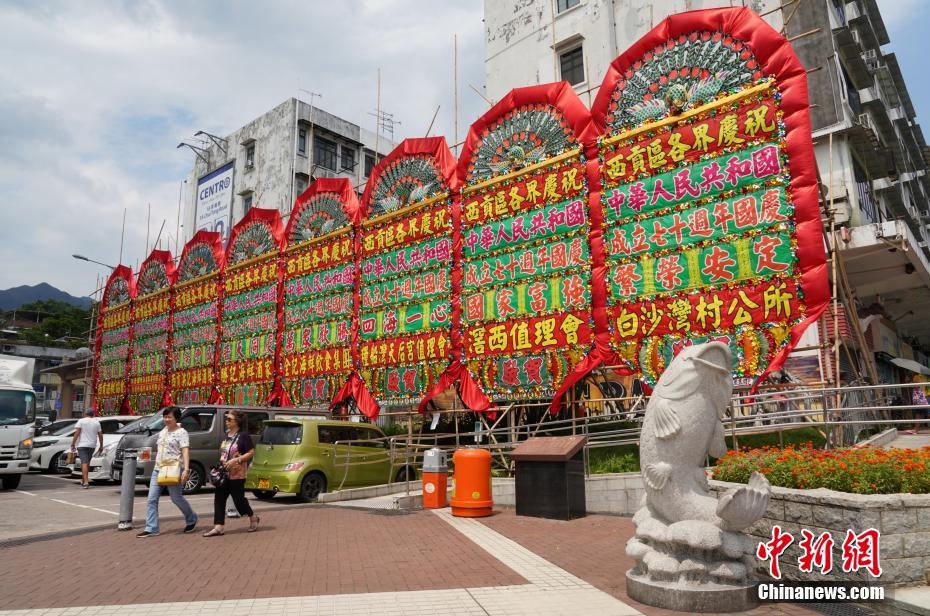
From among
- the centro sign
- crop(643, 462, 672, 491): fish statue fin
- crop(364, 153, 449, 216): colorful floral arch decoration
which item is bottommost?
crop(643, 462, 672, 491): fish statue fin

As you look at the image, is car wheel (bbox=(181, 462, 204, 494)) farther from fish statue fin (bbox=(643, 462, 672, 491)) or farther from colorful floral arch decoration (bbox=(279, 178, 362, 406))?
fish statue fin (bbox=(643, 462, 672, 491))

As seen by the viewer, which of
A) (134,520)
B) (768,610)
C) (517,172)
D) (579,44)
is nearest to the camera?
(768,610)

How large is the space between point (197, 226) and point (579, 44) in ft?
86.9

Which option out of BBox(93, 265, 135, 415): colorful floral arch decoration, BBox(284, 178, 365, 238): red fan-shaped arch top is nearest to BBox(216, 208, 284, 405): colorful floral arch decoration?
BBox(284, 178, 365, 238): red fan-shaped arch top

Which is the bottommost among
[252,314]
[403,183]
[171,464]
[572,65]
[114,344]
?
[171,464]

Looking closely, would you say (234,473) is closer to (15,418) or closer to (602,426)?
(15,418)

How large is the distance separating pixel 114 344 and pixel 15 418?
682 inches

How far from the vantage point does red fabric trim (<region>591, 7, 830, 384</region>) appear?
421 inches

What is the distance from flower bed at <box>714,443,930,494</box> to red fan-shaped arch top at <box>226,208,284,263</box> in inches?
767

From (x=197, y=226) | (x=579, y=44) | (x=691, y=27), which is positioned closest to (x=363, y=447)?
(x=691, y=27)

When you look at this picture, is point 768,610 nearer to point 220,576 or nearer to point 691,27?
point 220,576

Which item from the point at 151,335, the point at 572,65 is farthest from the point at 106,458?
the point at 572,65

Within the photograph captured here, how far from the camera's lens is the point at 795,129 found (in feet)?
37.1

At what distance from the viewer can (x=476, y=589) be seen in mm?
5836
